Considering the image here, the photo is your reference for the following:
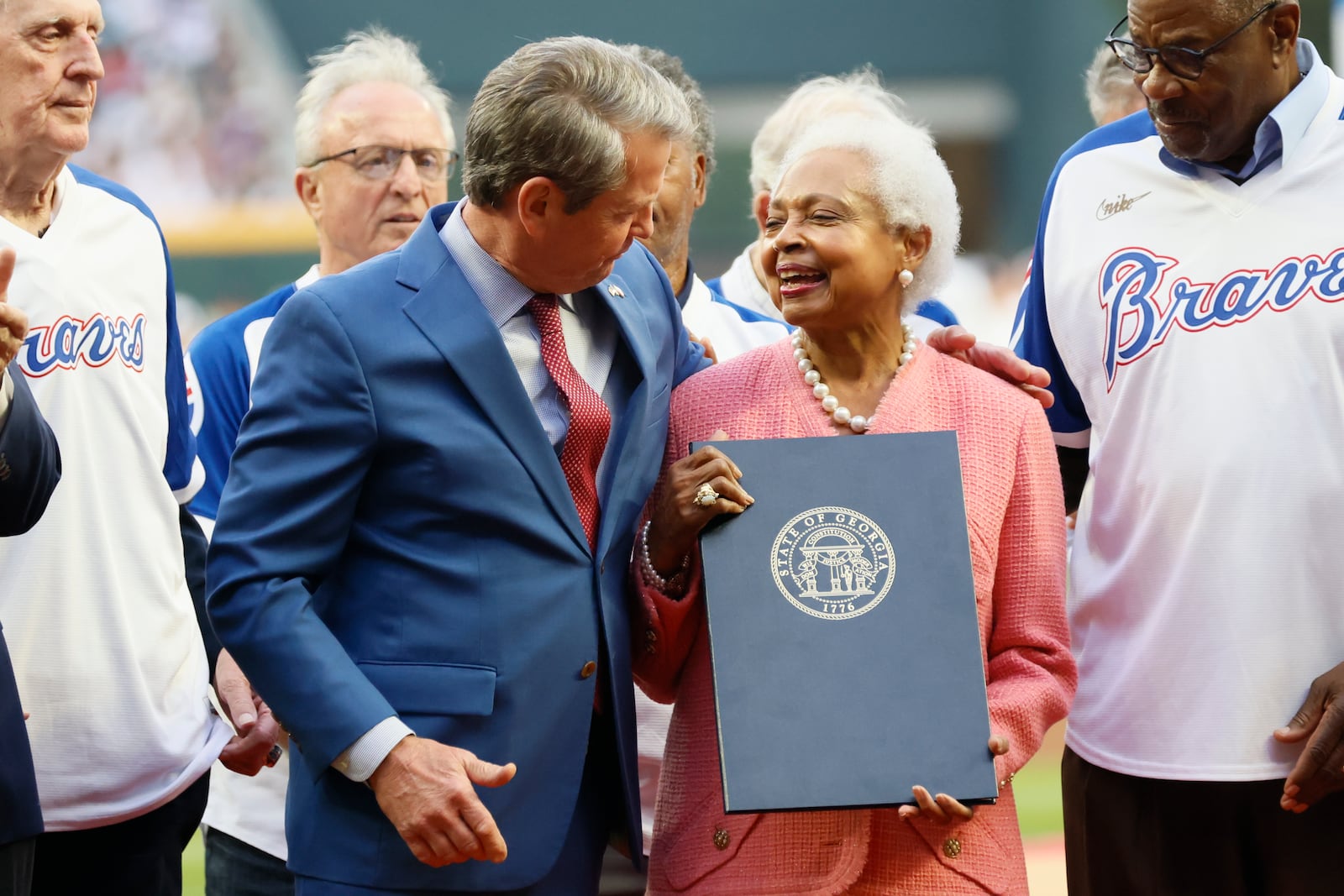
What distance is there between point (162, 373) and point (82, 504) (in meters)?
0.35

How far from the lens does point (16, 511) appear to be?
2283mm

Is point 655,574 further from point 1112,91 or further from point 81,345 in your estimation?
point 1112,91

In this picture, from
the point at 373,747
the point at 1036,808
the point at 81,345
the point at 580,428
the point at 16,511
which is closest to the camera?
the point at 373,747

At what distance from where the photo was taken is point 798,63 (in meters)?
19.1

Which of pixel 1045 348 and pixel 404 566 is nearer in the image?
pixel 404 566

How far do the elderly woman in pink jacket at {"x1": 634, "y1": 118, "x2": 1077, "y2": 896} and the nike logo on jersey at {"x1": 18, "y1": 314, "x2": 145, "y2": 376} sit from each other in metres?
A: 1.04

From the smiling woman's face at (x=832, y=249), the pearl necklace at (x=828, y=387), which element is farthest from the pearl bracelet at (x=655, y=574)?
the smiling woman's face at (x=832, y=249)

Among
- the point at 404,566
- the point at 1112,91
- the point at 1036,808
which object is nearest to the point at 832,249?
the point at 404,566

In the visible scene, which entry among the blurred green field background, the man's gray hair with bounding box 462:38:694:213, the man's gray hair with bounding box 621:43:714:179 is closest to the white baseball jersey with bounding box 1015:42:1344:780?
the man's gray hair with bounding box 462:38:694:213

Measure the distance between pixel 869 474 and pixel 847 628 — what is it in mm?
240

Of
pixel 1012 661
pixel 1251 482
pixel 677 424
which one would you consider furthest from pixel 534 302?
pixel 1251 482

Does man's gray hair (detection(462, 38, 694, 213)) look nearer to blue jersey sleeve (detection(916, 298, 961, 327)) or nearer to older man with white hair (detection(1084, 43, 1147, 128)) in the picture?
blue jersey sleeve (detection(916, 298, 961, 327))

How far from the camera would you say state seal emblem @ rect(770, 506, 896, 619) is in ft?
7.72

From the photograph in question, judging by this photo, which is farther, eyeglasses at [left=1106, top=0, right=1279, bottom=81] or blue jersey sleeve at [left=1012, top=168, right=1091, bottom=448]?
blue jersey sleeve at [left=1012, top=168, right=1091, bottom=448]
